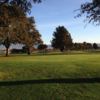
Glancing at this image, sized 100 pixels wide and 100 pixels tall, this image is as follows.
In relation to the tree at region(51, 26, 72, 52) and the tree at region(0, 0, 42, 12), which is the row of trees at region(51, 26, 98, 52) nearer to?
the tree at region(51, 26, 72, 52)

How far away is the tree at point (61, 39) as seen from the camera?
437 feet

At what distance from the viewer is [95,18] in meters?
24.7

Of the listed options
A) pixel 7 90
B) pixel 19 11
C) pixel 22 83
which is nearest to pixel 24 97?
pixel 7 90

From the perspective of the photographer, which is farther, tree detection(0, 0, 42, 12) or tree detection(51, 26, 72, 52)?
tree detection(51, 26, 72, 52)

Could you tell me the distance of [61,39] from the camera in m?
134

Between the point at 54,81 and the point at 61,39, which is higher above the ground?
the point at 61,39

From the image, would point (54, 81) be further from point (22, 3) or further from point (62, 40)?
point (62, 40)

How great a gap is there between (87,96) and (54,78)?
5818mm

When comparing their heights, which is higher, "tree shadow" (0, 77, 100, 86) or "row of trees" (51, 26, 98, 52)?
"row of trees" (51, 26, 98, 52)

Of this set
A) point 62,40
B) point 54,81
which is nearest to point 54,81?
point 54,81

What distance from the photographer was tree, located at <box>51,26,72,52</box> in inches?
5241

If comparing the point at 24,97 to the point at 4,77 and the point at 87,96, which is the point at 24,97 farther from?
the point at 4,77

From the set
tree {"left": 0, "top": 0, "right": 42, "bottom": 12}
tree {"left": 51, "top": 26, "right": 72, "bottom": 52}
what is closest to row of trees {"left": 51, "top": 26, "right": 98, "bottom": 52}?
tree {"left": 51, "top": 26, "right": 72, "bottom": 52}

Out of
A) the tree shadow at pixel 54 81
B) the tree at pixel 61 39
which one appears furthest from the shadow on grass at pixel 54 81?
the tree at pixel 61 39
